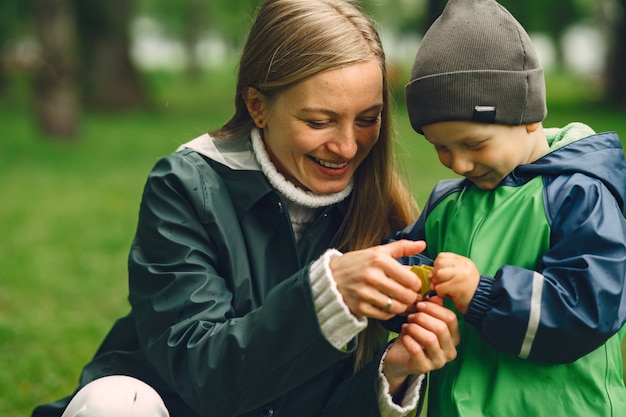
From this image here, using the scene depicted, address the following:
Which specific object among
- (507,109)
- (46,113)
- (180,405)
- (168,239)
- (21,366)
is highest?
(507,109)

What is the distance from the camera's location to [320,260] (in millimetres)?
2264

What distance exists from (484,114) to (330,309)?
0.63 m

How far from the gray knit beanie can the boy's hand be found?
374 millimetres

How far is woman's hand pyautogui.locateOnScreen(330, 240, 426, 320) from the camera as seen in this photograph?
2193 millimetres

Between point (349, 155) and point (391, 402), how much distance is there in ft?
2.41

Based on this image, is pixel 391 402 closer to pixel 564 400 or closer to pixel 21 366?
pixel 564 400

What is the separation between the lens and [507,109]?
237 cm

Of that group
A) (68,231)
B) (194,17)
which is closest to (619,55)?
(68,231)

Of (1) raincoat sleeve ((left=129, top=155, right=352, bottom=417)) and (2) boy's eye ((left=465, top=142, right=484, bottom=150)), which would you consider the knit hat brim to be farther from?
(1) raincoat sleeve ((left=129, top=155, right=352, bottom=417))

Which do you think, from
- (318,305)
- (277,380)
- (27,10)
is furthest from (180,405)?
(27,10)

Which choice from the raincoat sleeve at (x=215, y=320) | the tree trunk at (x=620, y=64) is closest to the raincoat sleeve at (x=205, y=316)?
the raincoat sleeve at (x=215, y=320)

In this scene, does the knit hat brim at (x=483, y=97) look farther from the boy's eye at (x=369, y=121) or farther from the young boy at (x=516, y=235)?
the boy's eye at (x=369, y=121)

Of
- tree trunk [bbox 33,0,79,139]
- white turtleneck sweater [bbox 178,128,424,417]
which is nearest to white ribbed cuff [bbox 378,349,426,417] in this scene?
white turtleneck sweater [bbox 178,128,424,417]

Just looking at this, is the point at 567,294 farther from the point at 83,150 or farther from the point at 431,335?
the point at 83,150
